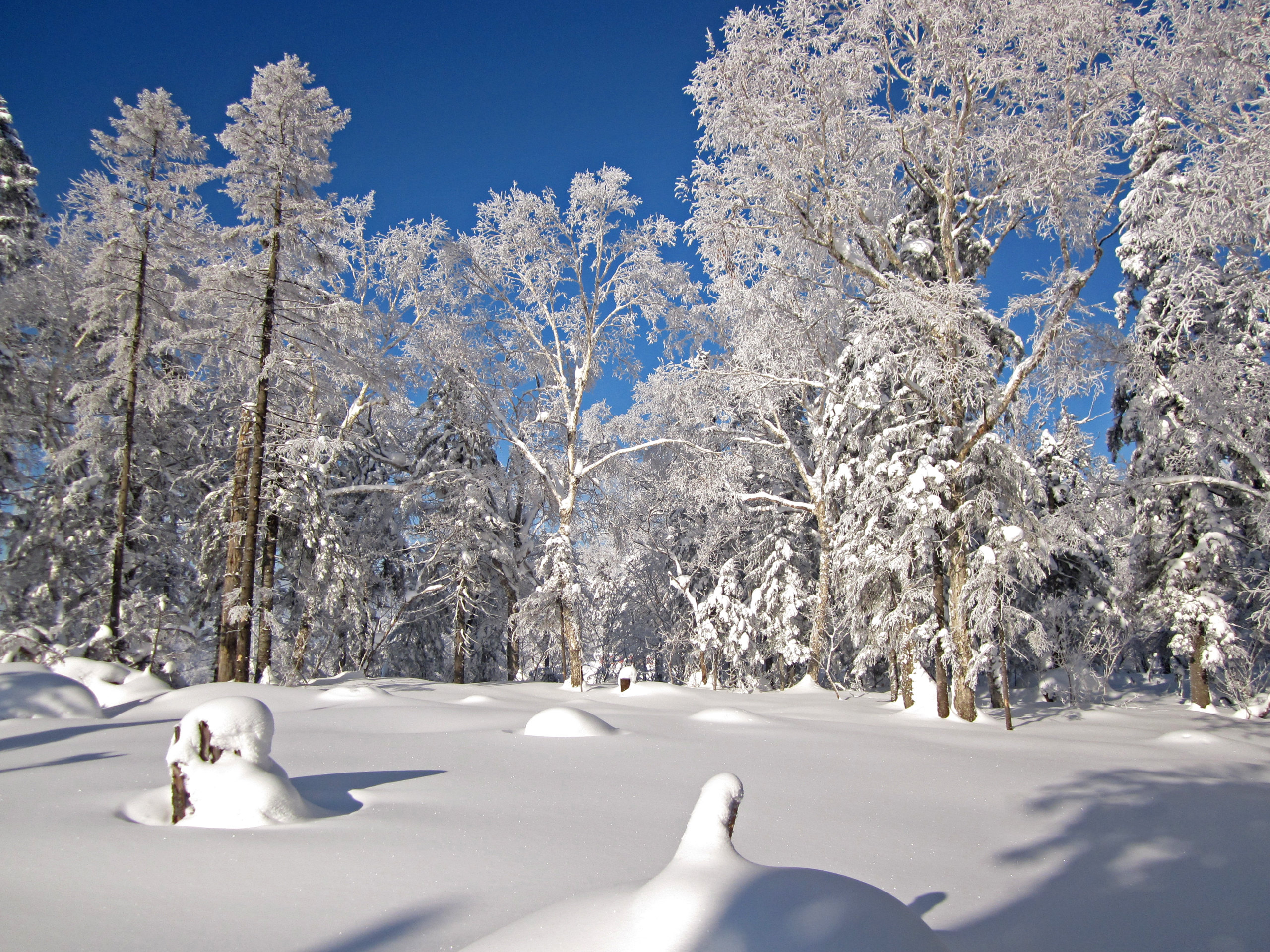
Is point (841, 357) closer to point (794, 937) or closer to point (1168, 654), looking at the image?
point (794, 937)

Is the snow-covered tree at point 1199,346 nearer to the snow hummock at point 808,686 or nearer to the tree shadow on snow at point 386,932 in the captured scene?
the snow hummock at point 808,686

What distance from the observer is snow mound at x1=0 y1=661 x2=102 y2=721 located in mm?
7680

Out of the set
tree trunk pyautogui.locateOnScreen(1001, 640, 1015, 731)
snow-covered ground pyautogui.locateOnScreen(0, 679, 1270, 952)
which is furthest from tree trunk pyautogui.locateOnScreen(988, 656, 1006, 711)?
snow-covered ground pyautogui.locateOnScreen(0, 679, 1270, 952)

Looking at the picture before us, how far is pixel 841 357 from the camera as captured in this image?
15094mm

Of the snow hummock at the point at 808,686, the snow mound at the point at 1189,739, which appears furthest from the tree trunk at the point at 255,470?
the snow mound at the point at 1189,739

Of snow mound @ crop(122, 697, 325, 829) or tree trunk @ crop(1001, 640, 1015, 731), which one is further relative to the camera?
tree trunk @ crop(1001, 640, 1015, 731)

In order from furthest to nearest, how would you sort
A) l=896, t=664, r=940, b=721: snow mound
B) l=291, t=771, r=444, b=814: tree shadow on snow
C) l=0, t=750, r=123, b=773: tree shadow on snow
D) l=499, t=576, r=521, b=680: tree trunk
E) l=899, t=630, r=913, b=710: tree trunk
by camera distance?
l=499, t=576, r=521, b=680: tree trunk < l=899, t=630, r=913, b=710: tree trunk < l=896, t=664, r=940, b=721: snow mound < l=0, t=750, r=123, b=773: tree shadow on snow < l=291, t=771, r=444, b=814: tree shadow on snow

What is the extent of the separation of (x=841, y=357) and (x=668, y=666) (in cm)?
1386

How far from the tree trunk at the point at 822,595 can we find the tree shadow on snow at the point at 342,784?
1245 centimetres

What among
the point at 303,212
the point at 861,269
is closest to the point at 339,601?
the point at 303,212

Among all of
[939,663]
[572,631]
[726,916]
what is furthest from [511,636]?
[726,916]

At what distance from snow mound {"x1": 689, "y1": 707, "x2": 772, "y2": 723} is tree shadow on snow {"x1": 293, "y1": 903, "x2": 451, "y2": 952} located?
280 inches

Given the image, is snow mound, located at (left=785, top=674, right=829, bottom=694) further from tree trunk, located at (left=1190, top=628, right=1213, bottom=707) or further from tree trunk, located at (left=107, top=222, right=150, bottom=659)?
tree trunk, located at (left=107, top=222, right=150, bottom=659)

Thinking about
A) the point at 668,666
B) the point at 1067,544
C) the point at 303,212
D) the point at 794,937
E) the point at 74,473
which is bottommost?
the point at 668,666
